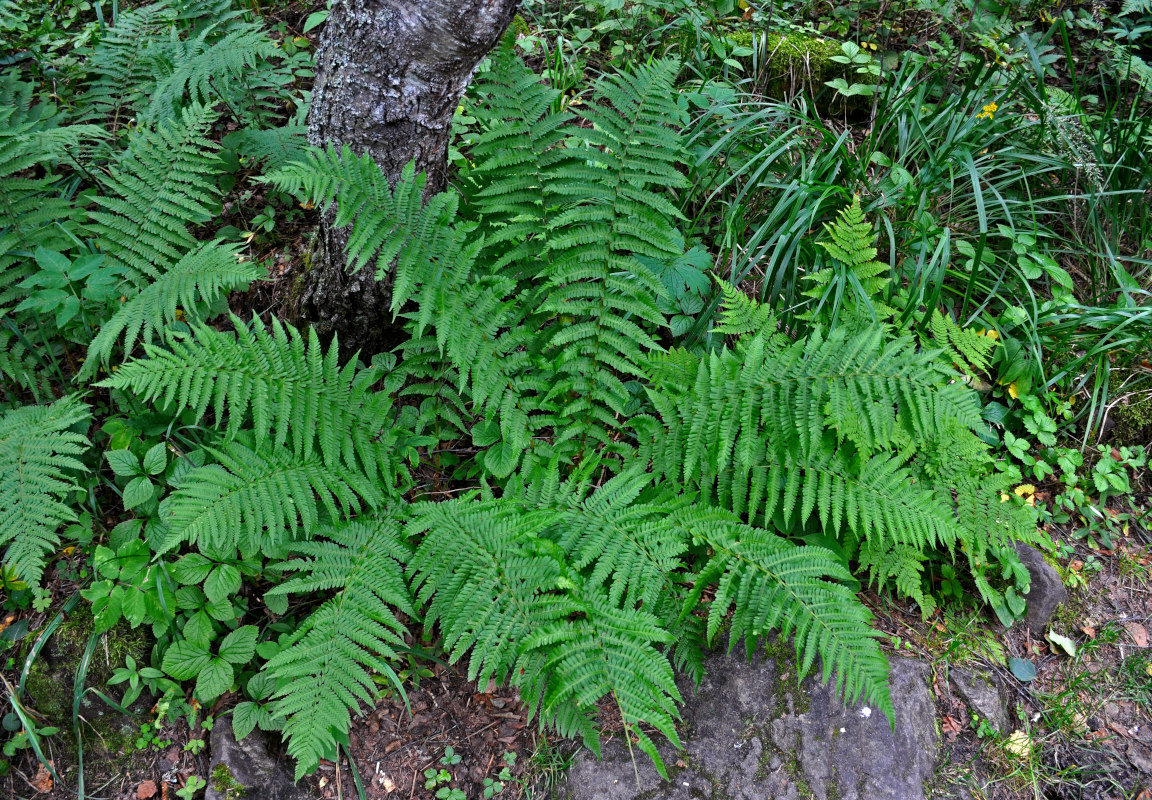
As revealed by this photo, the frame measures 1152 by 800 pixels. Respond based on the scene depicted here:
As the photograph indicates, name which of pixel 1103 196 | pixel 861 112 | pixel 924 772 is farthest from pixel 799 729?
pixel 861 112

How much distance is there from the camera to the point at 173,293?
7.87 ft

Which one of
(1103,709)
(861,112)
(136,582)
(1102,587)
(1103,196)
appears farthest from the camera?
(861,112)

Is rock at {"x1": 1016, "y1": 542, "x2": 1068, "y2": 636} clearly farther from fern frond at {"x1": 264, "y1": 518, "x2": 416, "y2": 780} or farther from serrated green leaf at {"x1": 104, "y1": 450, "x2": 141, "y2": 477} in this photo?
serrated green leaf at {"x1": 104, "y1": 450, "x2": 141, "y2": 477}

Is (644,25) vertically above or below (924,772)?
above

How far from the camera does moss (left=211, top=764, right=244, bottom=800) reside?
6.88 feet

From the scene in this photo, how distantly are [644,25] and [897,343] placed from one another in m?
2.71

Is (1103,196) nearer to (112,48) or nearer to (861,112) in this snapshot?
(861,112)

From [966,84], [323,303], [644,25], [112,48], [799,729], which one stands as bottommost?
[799,729]

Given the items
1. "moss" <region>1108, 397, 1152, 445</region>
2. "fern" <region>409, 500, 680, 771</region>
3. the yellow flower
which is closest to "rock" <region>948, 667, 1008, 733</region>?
the yellow flower

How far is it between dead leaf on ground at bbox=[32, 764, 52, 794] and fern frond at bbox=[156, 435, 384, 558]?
0.80 m

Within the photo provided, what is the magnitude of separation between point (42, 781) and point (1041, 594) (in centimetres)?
352

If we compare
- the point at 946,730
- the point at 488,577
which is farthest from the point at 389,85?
the point at 946,730

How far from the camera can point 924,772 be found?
2.27 meters

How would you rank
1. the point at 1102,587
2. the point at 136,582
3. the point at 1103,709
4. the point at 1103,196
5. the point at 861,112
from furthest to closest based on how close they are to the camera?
the point at 861,112
the point at 1103,196
the point at 1102,587
the point at 1103,709
the point at 136,582
